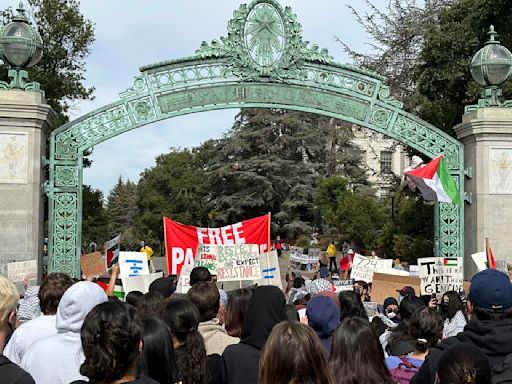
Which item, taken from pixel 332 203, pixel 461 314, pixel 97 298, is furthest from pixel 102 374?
pixel 332 203

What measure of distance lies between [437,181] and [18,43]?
24.5ft

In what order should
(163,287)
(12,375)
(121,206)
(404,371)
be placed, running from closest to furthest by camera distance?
(12,375), (404,371), (163,287), (121,206)

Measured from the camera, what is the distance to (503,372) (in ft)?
11.6

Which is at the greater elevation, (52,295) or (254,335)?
(52,295)

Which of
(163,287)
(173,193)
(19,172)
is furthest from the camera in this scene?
(173,193)

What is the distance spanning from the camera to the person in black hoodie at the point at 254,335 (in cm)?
466

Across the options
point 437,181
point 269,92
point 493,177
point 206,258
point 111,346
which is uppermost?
point 269,92

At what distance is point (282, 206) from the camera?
5131 cm

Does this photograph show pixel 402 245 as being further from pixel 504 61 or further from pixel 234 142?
pixel 234 142

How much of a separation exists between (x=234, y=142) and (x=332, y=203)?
31.6ft

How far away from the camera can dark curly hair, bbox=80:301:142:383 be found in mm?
3293

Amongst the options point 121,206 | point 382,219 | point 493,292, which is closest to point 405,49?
point 382,219

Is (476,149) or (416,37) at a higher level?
(416,37)

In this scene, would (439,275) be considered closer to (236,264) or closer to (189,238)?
(236,264)
